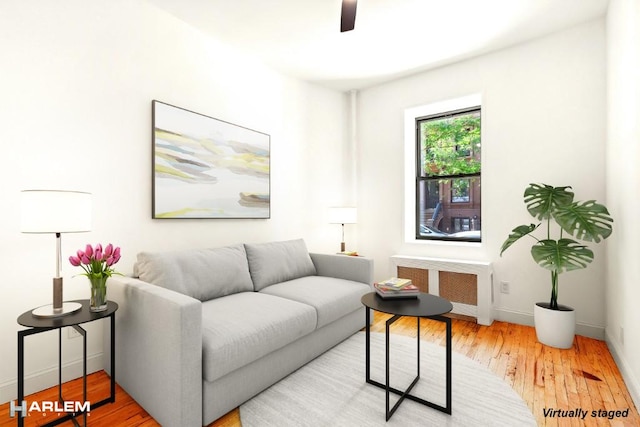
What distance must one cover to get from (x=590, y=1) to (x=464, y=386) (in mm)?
3034

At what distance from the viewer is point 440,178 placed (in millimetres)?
3795

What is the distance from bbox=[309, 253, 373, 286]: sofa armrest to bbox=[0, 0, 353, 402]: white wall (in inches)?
29.6

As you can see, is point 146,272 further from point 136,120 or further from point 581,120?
point 581,120

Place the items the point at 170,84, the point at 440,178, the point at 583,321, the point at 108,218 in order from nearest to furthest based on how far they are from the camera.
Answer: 1. the point at 108,218
2. the point at 170,84
3. the point at 583,321
4. the point at 440,178

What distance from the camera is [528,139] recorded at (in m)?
3.01

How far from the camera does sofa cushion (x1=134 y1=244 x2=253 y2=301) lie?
2053 millimetres

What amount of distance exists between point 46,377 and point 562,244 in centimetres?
370

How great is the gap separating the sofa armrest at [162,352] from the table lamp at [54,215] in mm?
333

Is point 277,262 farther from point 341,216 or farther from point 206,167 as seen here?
point 341,216

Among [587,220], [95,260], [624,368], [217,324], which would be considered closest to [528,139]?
[587,220]

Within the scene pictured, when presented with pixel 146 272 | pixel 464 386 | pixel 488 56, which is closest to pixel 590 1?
pixel 488 56

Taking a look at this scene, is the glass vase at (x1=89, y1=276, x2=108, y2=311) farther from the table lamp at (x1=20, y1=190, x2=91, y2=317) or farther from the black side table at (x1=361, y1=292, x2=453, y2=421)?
the black side table at (x1=361, y1=292, x2=453, y2=421)

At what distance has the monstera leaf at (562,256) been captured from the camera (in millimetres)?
2352

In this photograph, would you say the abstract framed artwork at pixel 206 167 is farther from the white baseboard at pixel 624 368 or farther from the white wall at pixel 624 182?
the white baseboard at pixel 624 368
